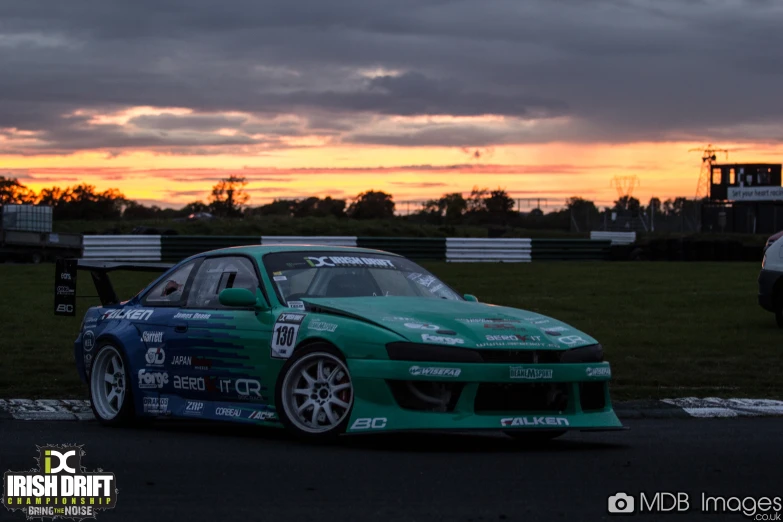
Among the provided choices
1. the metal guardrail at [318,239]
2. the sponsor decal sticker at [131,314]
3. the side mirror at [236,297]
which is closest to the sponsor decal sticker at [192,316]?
the sponsor decal sticker at [131,314]

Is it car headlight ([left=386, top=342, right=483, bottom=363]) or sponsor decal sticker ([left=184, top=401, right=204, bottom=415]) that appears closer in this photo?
car headlight ([left=386, top=342, right=483, bottom=363])

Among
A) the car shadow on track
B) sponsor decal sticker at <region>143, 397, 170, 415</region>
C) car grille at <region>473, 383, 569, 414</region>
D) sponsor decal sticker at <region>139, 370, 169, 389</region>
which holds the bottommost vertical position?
the car shadow on track

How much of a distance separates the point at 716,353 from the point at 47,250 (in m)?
26.6

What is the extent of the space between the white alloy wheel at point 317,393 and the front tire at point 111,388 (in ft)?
5.75

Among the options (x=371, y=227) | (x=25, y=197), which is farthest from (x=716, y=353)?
(x=25, y=197)

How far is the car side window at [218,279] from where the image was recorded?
8.39m

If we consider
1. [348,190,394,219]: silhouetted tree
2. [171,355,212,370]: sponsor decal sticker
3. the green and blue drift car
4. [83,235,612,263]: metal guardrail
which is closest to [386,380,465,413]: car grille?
the green and blue drift car

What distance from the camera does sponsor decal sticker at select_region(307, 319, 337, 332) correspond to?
7.37 m

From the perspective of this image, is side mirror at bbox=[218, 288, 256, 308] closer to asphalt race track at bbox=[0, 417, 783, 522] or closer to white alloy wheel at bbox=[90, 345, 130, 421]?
asphalt race track at bbox=[0, 417, 783, 522]

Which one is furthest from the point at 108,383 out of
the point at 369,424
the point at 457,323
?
the point at 457,323

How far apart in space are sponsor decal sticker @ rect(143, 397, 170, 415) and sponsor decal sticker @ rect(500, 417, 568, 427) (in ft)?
8.42

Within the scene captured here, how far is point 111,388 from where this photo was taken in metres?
8.99

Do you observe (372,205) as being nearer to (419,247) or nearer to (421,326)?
(419,247)

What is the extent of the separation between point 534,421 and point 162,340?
2817mm
